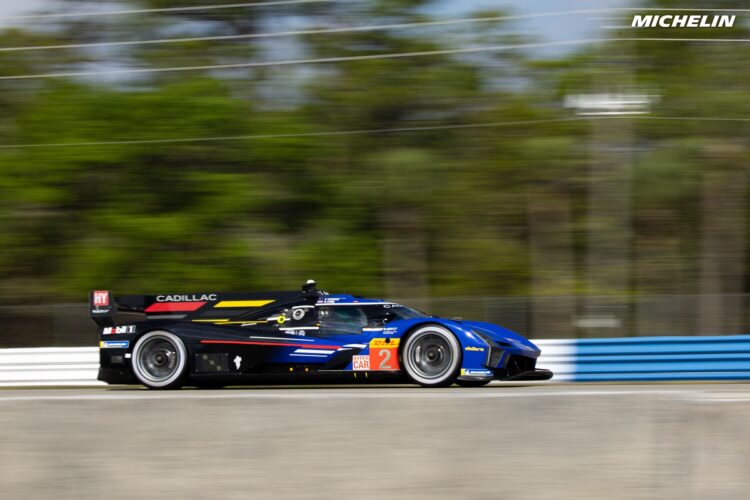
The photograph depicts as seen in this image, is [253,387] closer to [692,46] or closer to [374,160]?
[374,160]

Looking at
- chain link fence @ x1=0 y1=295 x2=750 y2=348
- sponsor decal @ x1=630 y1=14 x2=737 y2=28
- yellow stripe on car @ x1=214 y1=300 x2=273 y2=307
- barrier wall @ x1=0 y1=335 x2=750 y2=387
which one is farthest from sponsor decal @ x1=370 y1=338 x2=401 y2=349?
sponsor decal @ x1=630 y1=14 x2=737 y2=28

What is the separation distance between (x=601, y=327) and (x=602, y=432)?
979cm

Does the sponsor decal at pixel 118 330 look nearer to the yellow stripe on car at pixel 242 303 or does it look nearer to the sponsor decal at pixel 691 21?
the yellow stripe on car at pixel 242 303

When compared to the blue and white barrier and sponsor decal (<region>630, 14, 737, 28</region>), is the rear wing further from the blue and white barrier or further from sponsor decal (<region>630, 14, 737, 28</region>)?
sponsor decal (<region>630, 14, 737, 28</region>)

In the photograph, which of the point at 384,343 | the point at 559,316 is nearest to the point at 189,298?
the point at 384,343

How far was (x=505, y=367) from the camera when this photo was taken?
34.2 feet

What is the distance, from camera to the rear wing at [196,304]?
11109 mm

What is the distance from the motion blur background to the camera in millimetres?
22156

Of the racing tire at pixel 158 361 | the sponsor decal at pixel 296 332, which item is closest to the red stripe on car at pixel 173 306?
the racing tire at pixel 158 361

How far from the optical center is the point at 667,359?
1252 cm

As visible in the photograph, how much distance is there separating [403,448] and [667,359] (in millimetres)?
6077

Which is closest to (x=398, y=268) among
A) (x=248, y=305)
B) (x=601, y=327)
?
(x=601, y=327)

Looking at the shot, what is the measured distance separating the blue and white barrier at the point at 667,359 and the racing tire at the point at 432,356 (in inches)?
123

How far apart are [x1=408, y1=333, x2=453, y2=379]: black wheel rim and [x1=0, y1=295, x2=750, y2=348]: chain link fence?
7505 millimetres
